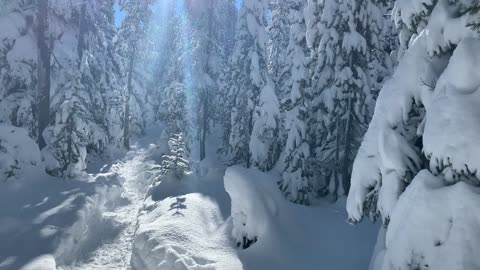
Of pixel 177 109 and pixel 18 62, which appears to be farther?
pixel 177 109

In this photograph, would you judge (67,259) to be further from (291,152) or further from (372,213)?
(291,152)

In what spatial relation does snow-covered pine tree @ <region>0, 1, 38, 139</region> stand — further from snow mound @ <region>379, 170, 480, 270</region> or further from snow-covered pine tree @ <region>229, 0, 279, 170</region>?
snow mound @ <region>379, 170, 480, 270</region>

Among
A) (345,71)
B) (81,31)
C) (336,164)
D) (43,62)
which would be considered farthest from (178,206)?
(81,31)

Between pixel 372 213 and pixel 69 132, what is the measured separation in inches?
511

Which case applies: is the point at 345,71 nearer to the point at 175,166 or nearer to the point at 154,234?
the point at 175,166

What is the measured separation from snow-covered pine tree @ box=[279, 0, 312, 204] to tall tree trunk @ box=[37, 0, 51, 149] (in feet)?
39.8

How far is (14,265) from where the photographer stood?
1010cm

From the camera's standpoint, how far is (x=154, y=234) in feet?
43.6

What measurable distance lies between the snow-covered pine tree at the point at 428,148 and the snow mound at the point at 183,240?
15.6 feet

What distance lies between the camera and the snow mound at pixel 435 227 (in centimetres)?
591

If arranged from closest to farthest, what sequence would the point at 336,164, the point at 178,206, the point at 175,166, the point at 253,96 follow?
the point at 178,206
the point at 175,166
the point at 336,164
the point at 253,96

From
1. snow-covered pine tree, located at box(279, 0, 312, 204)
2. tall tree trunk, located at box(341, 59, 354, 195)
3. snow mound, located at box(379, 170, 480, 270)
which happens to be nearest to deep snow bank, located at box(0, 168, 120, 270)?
snow mound, located at box(379, 170, 480, 270)

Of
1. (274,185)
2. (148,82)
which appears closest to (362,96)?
(274,185)

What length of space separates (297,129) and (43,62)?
12.8 m
